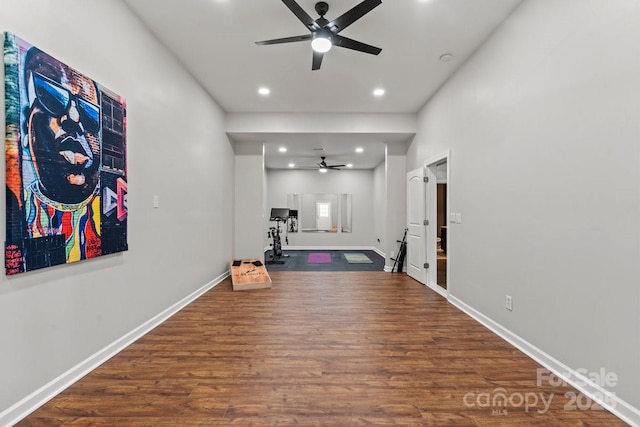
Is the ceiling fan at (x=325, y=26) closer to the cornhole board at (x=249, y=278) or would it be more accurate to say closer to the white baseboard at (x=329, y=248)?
the cornhole board at (x=249, y=278)

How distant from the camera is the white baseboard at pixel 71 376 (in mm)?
1579

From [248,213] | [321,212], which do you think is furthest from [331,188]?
[248,213]

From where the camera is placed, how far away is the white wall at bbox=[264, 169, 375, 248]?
9.52 metres

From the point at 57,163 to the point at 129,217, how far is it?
0.81 m

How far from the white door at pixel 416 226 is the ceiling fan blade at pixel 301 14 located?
3.05 m

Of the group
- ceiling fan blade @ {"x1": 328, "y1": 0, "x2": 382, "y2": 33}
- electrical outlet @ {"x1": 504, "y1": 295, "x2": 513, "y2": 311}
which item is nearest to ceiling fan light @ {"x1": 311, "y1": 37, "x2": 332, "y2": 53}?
ceiling fan blade @ {"x1": 328, "y1": 0, "x2": 382, "y2": 33}

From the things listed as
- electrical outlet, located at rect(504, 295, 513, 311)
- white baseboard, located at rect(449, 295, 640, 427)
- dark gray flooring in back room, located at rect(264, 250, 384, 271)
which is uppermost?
electrical outlet, located at rect(504, 295, 513, 311)

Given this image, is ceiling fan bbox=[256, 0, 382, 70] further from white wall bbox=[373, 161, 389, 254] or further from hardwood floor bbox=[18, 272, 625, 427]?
white wall bbox=[373, 161, 389, 254]

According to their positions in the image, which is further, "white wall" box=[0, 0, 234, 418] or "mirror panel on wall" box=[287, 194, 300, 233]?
"mirror panel on wall" box=[287, 194, 300, 233]

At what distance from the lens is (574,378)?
1942mm

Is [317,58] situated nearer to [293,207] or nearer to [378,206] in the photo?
[378,206]

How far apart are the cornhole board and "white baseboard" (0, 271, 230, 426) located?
4.27 feet

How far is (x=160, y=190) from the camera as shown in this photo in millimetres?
3027

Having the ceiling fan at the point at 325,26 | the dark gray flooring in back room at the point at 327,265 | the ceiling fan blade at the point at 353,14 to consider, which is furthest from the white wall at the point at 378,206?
the ceiling fan blade at the point at 353,14
